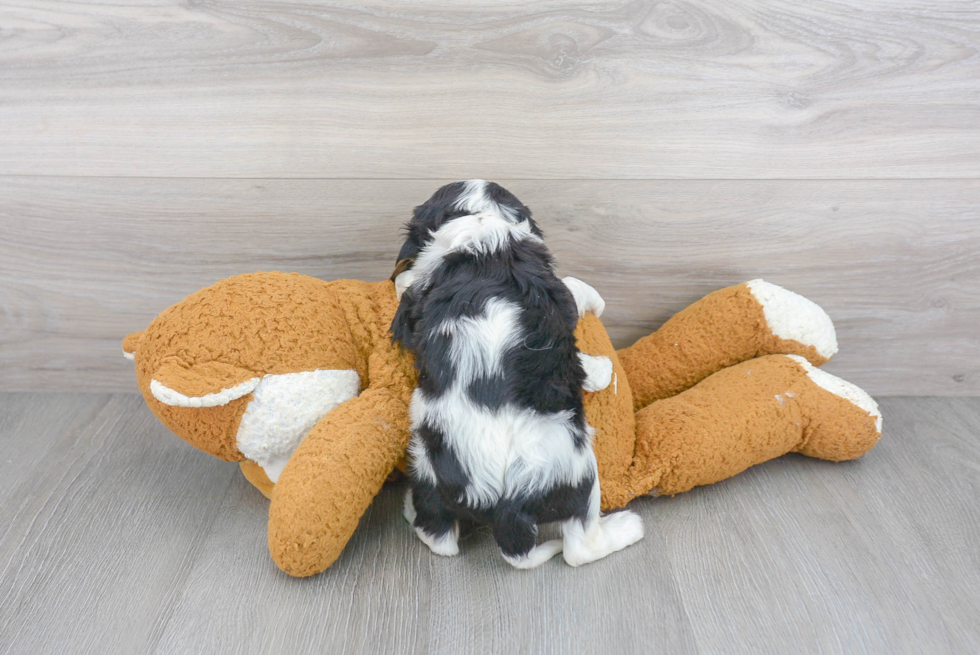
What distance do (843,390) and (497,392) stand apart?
2.23 feet

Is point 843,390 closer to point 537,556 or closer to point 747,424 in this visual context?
Result: point 747,424

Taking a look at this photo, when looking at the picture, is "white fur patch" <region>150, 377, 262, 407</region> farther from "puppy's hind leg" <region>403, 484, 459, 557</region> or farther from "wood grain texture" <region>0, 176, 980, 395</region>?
"wood grain texture" <region>0, 176, 980, 395</region>

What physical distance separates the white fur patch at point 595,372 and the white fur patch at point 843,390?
1.32ft

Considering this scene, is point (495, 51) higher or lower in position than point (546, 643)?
higher

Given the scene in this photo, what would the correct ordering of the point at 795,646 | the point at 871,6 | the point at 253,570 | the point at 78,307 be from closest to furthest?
1. the point at 795,646
2. the point at 253,570
3. the point at 871,6
4. the point at 78,307

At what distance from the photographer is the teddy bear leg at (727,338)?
4.10ft

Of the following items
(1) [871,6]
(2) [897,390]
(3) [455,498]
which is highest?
(1) [871,6]

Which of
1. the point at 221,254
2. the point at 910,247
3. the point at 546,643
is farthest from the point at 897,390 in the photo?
the point at 221,254

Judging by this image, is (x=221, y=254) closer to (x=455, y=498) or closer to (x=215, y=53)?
(x=215, y=53)

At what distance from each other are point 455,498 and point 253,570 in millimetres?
327

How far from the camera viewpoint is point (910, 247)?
133 cm

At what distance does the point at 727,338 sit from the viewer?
49.8 inches

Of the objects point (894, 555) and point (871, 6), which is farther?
point (871, 6)

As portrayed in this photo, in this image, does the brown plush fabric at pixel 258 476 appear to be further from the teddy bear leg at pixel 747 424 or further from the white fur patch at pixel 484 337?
the teddy bear leg at pixel 747 424
